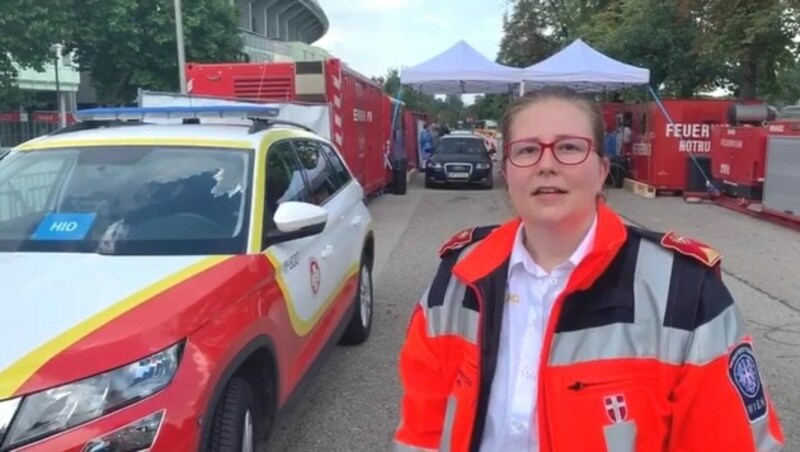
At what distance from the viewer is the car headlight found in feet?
7.48

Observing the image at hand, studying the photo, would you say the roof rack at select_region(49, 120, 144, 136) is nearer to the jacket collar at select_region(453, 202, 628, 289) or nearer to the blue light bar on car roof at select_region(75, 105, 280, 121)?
the blue light bar on car roof at select_region(75, 105, 280, 121)

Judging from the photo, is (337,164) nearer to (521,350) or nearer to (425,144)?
(521,350)

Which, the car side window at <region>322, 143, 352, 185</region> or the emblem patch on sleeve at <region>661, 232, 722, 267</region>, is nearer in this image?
the emblem patch on sleeve at <region>661, 232, 722, 267</region>

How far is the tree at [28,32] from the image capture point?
24.3 m

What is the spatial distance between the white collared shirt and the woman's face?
9cm

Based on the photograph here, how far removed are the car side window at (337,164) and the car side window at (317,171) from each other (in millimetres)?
67

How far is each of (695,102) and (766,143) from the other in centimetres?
452

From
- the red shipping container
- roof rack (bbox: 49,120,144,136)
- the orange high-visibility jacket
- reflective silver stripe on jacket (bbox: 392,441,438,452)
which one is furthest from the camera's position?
the red shipping container

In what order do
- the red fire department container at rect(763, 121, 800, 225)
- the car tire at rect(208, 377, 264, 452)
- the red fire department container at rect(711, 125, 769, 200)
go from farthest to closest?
the red fire department container at rect(711, 125, 769, 200)
the red fire department container at rect(763, 121, 800, 225)
the car tire at rect(208, 377, 264, 452)

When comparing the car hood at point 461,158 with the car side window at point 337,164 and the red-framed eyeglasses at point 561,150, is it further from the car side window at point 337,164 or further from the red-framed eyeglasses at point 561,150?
the red-framed eyeglasses at point 561,150

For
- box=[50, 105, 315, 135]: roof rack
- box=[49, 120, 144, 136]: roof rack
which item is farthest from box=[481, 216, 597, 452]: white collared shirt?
box=[49, 120, 144, 136]: roof rack

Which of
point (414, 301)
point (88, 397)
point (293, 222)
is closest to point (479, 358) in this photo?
point (88, 397)

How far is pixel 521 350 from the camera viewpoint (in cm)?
173

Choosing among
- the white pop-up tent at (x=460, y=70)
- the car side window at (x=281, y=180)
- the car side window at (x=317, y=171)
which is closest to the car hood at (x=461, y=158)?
the white pop-up tent at (x=460, y=70)
